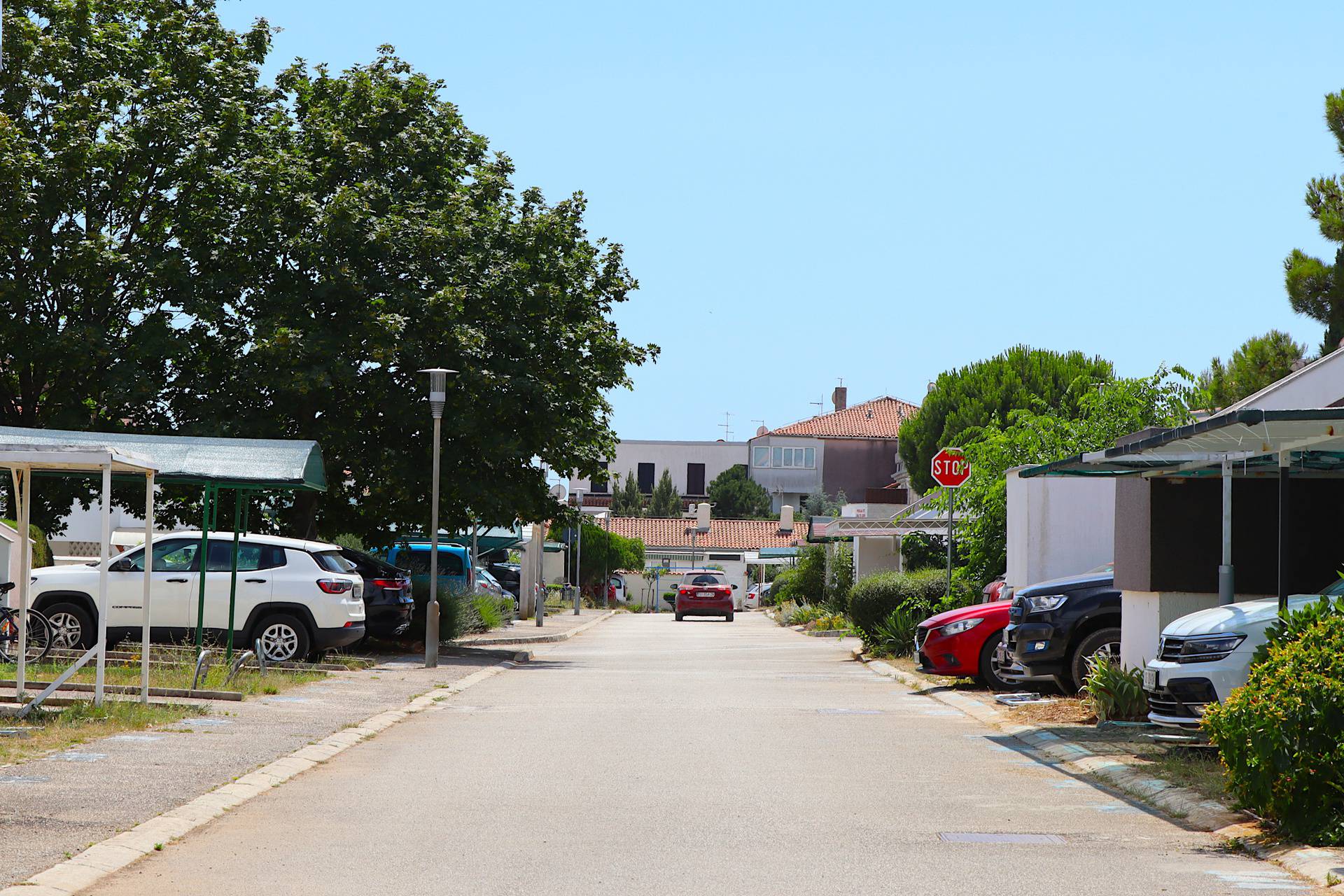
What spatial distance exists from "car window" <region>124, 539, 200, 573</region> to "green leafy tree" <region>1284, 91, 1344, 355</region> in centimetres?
1868

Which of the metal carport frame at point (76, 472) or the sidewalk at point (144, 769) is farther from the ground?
the metal carport frame at point (76, 472)

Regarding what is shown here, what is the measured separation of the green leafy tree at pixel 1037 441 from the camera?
2391cm

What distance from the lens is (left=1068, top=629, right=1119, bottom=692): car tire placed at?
Result: 602 inches

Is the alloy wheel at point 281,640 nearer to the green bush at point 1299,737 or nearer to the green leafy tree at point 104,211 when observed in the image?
the green leafy tree at point 104,211

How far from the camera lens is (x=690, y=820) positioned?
8.64 metres

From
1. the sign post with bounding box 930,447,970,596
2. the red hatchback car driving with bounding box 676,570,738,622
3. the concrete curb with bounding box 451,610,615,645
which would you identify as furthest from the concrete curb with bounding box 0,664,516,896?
the red hatchback car driving with bounding box 676,570,738,622

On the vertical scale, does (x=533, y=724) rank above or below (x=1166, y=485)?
below

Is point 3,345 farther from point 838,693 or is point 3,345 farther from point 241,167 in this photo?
point 838,693

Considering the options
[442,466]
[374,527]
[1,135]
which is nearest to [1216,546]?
[442,466]

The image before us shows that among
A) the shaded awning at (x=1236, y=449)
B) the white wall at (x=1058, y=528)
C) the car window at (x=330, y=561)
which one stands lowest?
the car window at (x=330, y=561)

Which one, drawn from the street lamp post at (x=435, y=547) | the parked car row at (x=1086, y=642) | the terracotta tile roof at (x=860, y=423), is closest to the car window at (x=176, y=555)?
the street lamp post at (x=435, y=547)

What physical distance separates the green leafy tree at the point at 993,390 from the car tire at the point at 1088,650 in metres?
41.5

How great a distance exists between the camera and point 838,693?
18375 mm

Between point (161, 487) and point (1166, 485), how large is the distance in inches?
694
